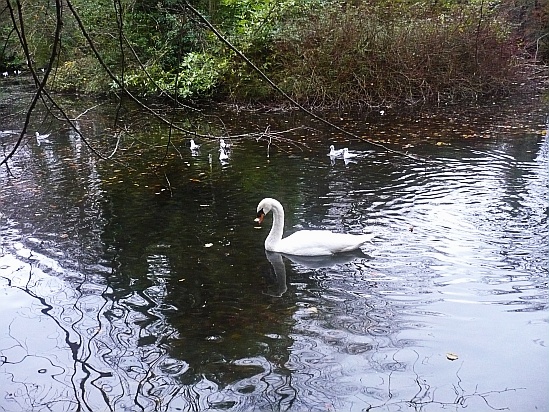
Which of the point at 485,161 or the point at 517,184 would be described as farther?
the point at 485,161

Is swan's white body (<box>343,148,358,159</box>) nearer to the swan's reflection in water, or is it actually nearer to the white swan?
the white swan

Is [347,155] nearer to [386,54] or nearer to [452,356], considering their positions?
[452,356]

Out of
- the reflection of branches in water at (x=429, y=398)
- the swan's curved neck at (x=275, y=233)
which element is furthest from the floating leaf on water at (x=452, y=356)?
the swan's curved neck at (x=275, y=233)

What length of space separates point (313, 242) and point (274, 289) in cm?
92

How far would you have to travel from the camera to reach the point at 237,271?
6484mm

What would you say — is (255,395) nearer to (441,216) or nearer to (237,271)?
(237,271)

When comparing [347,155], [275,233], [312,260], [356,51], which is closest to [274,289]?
[312,260]

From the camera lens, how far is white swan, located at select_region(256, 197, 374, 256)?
6.74m

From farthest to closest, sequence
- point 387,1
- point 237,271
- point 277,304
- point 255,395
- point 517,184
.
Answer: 1. point 387,1
2. point 517,184
3. point 237,271
4. point 277,304
5. point 255,395

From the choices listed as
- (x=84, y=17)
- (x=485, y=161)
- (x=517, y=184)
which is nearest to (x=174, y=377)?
(x=517, y=184)

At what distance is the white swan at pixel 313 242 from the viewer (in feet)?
22.1

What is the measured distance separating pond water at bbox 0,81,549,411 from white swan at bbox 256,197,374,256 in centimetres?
11

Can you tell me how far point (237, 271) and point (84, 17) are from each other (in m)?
13.5

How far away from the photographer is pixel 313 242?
6.78 meters
